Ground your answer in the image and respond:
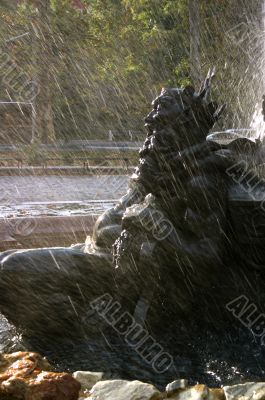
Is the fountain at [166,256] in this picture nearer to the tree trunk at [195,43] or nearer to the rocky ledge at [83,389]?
the rocky ledge at [83,389]

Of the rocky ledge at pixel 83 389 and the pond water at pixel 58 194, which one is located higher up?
the rocky ledge at pixel 83 389

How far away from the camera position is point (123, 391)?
2574mm

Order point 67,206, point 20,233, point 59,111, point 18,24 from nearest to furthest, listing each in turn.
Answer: point 20,233, point 67,206, point 18,24, point 59,111

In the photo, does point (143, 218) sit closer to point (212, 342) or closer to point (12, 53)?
point (212, 342)

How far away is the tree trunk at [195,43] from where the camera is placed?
19341mm

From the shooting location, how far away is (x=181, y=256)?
332 centimetres

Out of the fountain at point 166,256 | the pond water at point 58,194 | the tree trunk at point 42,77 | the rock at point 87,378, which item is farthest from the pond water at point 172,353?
the tree trunk at point 42,77

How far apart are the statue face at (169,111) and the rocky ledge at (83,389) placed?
1445 millimetres

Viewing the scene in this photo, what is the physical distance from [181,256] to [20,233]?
3.66 m

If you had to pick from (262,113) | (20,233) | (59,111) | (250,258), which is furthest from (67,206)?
(59,111)

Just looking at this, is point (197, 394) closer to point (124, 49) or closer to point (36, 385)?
point (36, 385)

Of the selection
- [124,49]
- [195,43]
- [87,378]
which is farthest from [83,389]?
[124,49]

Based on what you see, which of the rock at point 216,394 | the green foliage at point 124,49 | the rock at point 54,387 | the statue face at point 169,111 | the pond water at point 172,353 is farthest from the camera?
the green foliage at point 124,49

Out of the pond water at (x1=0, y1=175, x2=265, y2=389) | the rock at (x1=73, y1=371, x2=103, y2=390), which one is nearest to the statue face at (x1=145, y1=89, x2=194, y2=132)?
the pond water at (x1=0, y1=175, x2=265, y2=389)
